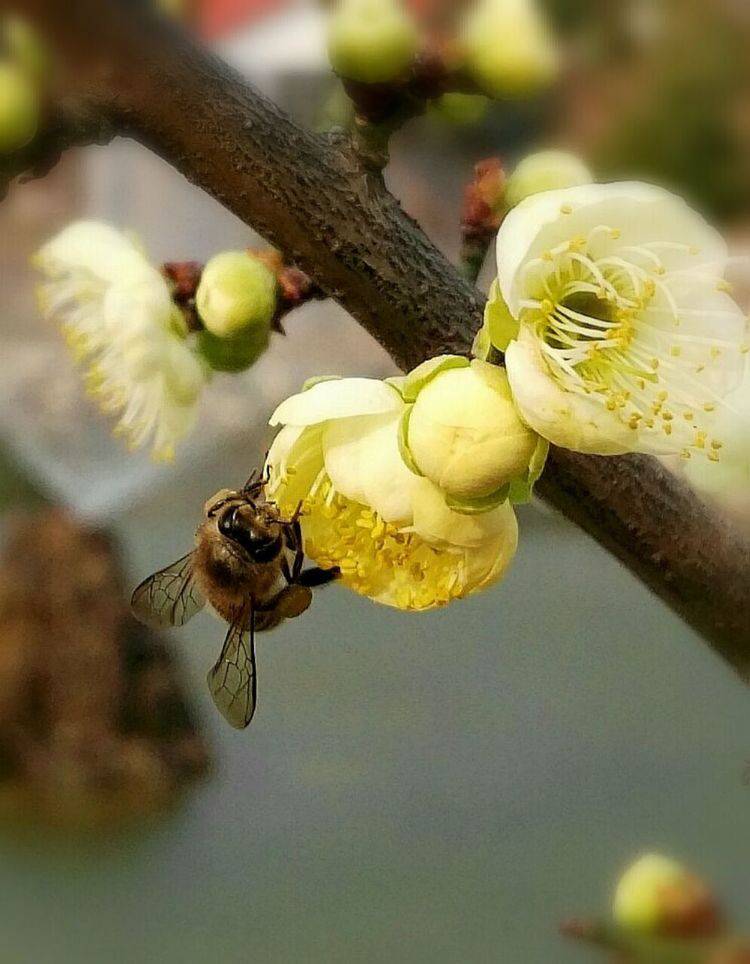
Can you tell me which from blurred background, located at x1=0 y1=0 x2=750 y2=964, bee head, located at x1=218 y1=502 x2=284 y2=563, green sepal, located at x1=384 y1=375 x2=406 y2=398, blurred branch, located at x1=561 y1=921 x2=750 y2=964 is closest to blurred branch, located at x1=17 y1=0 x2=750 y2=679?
green sepal, located at x1=384 y1=375 x2=406 y2=398

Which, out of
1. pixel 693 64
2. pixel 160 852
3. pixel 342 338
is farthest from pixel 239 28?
pixel 160 852

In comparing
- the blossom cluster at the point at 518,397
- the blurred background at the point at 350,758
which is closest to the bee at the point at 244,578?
the blossom cluster at the point at 518,397

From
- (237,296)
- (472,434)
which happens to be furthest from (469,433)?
(237,296)

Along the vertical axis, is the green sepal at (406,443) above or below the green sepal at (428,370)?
below

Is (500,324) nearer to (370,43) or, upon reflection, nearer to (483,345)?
(483,345)

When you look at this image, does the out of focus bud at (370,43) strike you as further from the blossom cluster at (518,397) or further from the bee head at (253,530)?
the bee head at (253,530)

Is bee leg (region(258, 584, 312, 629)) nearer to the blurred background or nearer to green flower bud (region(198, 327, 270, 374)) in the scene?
green flower bud (region(198, 327, 270, 374))
